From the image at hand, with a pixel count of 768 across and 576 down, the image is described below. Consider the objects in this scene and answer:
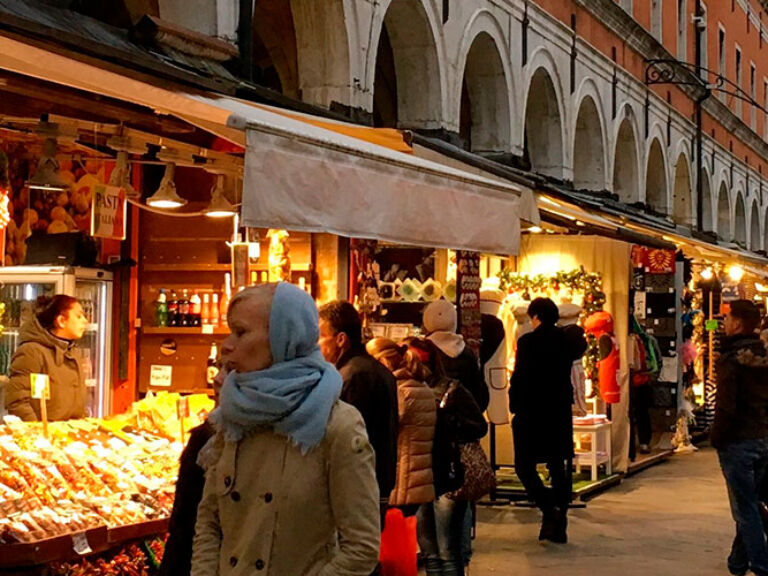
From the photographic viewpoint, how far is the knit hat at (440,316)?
8039mm

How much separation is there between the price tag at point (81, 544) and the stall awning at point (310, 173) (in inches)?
60.0

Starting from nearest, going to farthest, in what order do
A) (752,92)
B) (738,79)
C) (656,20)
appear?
(656,20)
(738,79)
(752,92)

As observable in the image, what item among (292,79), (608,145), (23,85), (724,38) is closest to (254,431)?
(23,85)

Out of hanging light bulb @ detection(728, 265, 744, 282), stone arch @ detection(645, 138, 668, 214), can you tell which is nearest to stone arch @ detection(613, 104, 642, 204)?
stone arch @ detection(645, 138, 668, 214)

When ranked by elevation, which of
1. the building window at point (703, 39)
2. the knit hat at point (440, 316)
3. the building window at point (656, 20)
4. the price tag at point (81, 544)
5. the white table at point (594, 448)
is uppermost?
the building window at point (703, 39)

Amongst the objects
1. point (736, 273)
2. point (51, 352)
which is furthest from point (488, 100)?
point (51, 352)

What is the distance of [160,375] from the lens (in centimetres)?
963

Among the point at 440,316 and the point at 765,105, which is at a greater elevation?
the point at 765,105

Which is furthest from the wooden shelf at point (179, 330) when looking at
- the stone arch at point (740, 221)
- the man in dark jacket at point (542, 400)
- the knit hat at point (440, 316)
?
the stone arch at point (740, 221)

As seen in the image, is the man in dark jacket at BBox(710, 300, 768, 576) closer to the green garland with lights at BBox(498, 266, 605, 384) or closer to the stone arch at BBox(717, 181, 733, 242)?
the green garland with lights at BBox(498, 266, 605, 384)

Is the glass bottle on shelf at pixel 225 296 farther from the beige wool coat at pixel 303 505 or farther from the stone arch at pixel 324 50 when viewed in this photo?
the beige wool coat at pixel 303 505

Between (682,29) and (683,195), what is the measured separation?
3550 millimetres

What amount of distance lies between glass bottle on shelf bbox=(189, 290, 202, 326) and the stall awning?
3449mm

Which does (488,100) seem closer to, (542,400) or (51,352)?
(542,400)
